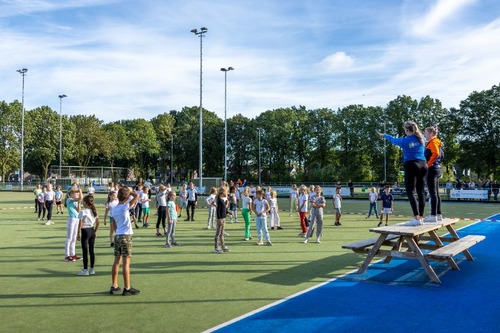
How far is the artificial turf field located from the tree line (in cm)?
4753

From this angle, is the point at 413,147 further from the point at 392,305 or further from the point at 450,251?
the point at 392,305

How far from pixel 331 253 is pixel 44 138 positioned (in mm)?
73310

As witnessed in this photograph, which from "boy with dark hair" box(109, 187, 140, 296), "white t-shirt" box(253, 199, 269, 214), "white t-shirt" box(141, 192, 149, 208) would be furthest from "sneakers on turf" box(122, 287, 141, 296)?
"white t-shirt" box(141, 192, 149, 208)

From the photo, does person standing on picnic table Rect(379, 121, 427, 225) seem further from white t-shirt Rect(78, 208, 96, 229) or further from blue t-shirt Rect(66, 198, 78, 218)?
blue t-shirt Rect(66, 198, 78, 218)

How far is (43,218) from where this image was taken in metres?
22.2

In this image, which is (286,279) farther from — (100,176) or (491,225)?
(100,176)

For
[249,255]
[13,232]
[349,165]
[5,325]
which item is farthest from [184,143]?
[5,325]

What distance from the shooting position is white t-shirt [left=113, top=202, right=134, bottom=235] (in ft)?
24.8

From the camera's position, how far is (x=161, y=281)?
8.65 meters

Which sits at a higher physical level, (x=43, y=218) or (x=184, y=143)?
(x=184, y=143)

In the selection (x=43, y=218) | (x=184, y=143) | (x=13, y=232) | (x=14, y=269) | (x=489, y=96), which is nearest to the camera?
(x=14, y=269)

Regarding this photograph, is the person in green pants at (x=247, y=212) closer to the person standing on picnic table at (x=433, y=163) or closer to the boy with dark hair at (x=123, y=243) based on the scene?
the person standing on picnic table at (x=433, y=163)

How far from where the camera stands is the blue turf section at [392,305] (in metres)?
5.94

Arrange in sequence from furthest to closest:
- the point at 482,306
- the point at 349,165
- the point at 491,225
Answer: the point at 349,165
the point at 491,225
the point at 482,306
